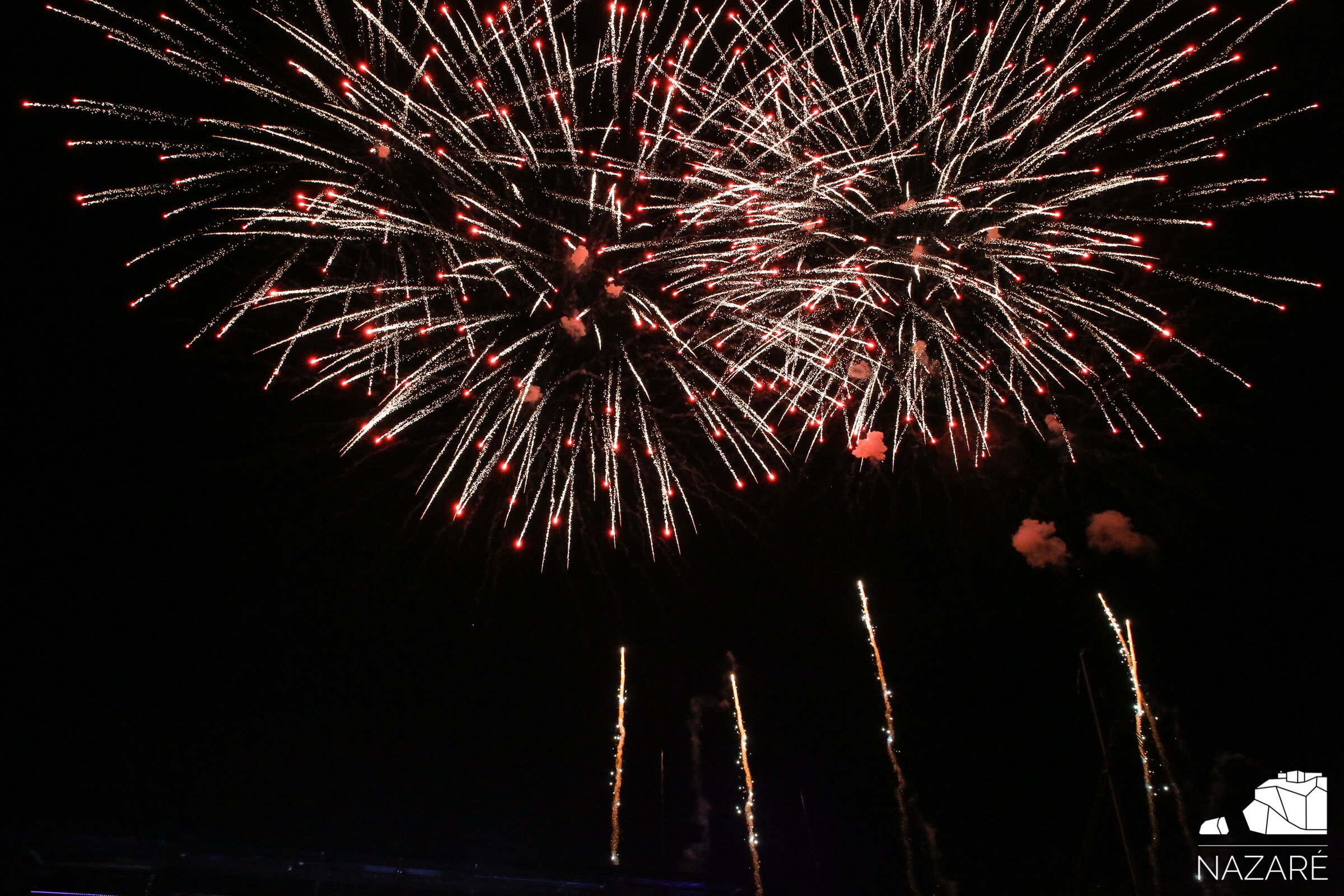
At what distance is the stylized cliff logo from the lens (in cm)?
1095

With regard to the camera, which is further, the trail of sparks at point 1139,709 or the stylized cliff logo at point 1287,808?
the trail of sparks at point 1139,709

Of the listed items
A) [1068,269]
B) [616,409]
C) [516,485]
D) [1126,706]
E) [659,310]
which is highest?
[1068,269]

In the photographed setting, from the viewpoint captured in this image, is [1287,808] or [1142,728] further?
[1142,728]

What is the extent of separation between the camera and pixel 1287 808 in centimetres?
1119

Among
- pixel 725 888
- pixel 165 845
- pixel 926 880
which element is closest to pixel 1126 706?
pixel 926 880

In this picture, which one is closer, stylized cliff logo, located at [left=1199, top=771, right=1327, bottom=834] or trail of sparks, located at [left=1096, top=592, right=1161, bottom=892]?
stylized cliff logo, located at [left=1199, top=771, right=1327, bottom=834]

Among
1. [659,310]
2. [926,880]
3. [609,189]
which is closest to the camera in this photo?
[609,189]

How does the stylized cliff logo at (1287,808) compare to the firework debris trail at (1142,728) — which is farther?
the firework debris trail at (1142,728)

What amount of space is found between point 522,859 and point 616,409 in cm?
607

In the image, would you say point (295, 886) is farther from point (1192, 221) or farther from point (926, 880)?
point (1192, 221)

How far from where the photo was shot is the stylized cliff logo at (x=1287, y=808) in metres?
11.0

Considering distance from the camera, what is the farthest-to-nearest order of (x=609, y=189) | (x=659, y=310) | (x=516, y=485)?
(x=516, y=485) < (x=659, y=310) < (x=609, y=189)

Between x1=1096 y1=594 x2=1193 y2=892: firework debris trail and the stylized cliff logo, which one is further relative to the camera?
x1=1096 y1=594 x2=1193 y2=892: firework debris trail

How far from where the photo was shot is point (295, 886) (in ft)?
30.7
